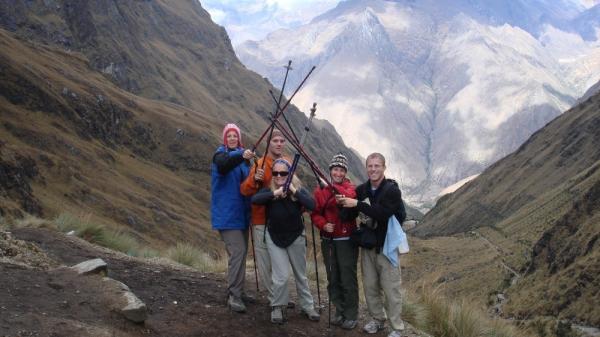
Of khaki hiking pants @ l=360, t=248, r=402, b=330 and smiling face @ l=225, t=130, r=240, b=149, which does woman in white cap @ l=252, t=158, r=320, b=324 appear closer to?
smiling face @ l=225, t=130, r=240, b=149

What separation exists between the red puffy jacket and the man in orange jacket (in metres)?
0.92

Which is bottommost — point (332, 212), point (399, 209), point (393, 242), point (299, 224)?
point (299, 224)

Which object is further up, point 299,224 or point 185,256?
point 299,224

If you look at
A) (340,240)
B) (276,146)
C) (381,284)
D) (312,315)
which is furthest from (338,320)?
(276,146)

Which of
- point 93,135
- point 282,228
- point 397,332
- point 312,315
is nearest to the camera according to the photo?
point 397,332

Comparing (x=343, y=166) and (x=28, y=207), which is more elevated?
(x=343, y=166)

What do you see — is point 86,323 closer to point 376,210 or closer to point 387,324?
point 376,210

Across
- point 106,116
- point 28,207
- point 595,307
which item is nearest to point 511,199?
point 595,307

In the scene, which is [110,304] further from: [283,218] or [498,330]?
[498,330]

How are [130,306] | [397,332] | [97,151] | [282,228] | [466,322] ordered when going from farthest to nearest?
[97,151]
[466,322]
[282,228]
[397,332]
[130,306]

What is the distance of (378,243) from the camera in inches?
380

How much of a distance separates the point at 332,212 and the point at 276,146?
149cm

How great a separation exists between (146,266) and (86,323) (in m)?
5.12

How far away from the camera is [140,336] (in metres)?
8.33
